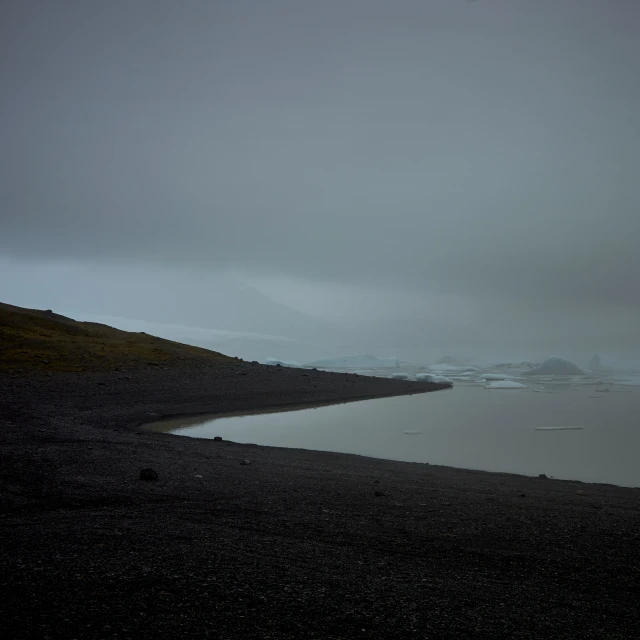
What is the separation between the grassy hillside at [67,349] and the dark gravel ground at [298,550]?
16.9 metres

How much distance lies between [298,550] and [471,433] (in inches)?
515

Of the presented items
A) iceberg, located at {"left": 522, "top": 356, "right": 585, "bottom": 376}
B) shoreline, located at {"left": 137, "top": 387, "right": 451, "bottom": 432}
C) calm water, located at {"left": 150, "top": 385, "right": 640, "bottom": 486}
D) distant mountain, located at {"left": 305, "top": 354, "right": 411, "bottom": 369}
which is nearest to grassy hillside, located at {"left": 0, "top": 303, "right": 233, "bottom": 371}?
shoreline, located at {"left": 137, "top": 387, "right": 451, "bottom": 432}

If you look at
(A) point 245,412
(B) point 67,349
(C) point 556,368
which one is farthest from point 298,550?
(C) point 556,368

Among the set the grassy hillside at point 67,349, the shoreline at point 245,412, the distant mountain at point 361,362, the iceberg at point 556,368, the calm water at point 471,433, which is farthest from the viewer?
the distant mountain at point 361,362

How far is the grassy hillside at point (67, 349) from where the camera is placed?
86.6 ft

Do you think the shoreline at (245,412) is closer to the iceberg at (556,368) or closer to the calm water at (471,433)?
the calm water at (471,433)

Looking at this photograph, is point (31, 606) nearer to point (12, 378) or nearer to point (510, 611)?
point (510, 611)

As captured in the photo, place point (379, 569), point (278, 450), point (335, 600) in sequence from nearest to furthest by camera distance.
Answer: point (335, 600) → point (379, 569) → point (278, 450)

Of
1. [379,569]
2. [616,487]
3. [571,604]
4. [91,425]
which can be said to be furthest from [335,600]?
[91,425]

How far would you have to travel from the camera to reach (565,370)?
5697 centimetres

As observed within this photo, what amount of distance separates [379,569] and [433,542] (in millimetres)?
1100

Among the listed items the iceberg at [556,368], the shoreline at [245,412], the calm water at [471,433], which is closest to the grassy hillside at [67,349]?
the shoreline at [245,412]

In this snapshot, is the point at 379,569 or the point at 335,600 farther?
the point at 379,569

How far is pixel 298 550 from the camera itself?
532 cm
